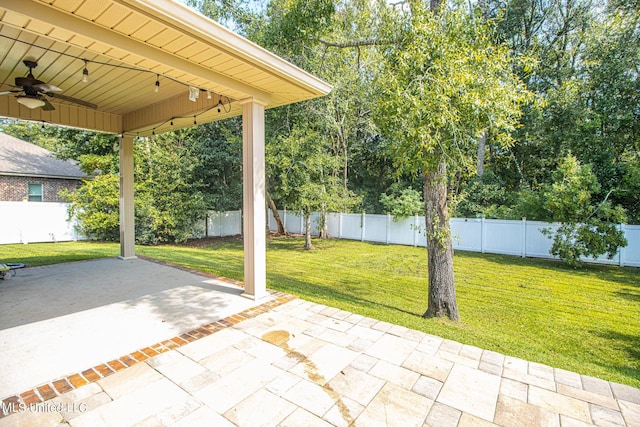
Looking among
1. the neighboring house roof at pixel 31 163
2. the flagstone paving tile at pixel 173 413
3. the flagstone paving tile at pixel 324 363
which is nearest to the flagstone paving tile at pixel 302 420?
the flagstone paving tile at pixel 324 363

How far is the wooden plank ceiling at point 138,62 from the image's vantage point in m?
2.25

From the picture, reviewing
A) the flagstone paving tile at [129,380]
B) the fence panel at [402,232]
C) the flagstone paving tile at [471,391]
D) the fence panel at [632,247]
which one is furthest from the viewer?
the fence panel at [402,232]

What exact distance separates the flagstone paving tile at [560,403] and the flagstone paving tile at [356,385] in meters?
1.04

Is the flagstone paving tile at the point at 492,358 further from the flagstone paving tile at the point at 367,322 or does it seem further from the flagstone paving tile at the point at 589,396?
the flagstone paving tile at the point at 367,322

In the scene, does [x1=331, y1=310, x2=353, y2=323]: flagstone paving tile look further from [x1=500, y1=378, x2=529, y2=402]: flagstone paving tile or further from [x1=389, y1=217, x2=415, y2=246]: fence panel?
[x1=389, y1=217, x2=415, y2=246]: fence panel

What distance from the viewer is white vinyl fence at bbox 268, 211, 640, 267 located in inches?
294

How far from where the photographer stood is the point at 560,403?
207cm

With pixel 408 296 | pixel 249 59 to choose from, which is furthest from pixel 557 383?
pixel 249 59

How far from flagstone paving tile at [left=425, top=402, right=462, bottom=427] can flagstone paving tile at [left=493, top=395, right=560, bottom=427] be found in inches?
9.2

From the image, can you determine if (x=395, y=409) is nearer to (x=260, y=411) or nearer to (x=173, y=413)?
(x=260, y=411)

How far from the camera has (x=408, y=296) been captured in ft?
16.4

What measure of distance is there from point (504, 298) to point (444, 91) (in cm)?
371

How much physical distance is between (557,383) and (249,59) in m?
3.80

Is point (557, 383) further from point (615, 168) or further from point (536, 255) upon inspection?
point (615, 168)
